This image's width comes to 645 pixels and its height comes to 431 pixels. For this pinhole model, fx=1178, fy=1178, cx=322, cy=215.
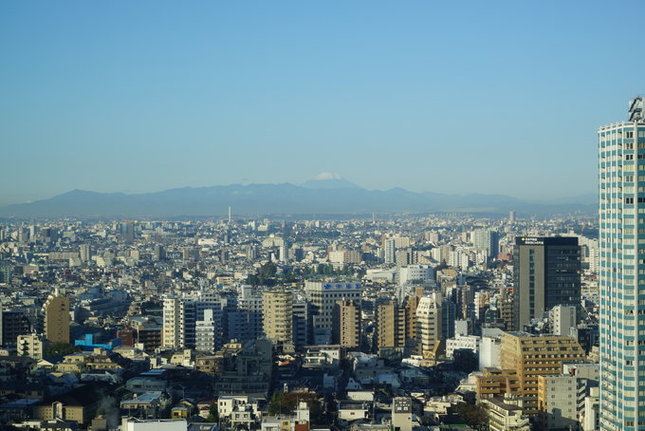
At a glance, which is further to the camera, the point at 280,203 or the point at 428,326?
the point at 280,203

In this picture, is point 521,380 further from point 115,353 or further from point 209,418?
point 115,353

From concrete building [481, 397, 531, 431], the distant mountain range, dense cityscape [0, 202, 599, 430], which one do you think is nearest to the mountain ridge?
the distant mountain range

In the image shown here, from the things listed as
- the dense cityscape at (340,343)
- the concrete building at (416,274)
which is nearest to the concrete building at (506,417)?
the dense cityscape at (340,343)

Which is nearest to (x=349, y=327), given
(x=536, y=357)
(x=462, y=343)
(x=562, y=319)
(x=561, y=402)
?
(x=462, y=343)

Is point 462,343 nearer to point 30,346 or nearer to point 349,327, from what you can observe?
point 349,327

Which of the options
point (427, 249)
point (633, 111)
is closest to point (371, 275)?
point (427, 249)
